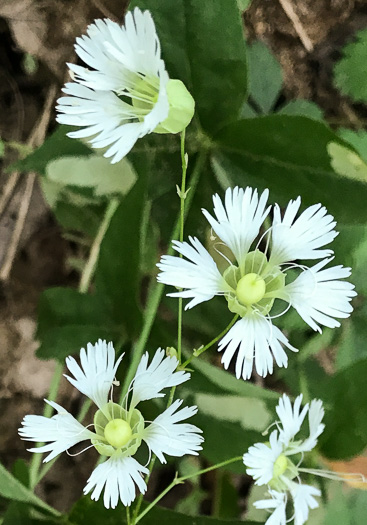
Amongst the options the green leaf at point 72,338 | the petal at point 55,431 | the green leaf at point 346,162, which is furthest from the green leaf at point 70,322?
the green leaf at point 346,162

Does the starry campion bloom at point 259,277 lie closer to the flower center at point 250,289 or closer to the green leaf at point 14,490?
the flower center at point 250,289

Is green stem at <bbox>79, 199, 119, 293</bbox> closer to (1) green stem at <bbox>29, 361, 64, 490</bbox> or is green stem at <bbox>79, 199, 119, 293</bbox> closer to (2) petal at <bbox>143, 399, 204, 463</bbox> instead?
(1) green stem at <bbox>29, 361, 64, 490</bbox>

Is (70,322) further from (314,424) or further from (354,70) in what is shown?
(354,70)

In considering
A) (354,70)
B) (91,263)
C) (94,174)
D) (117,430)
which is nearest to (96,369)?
(117,430)

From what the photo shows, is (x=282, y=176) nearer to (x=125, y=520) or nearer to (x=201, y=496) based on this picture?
(x=125, y=520)

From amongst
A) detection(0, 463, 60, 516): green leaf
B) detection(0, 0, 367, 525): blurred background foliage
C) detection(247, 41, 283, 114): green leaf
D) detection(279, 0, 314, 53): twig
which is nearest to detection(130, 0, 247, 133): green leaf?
detection(0, 0, 367, 525): blurred background foliage

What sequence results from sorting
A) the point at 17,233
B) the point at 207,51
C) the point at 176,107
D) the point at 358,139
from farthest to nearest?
the point at 17,233
the point at 358,139
the point at 207,51
the point at 176,107
